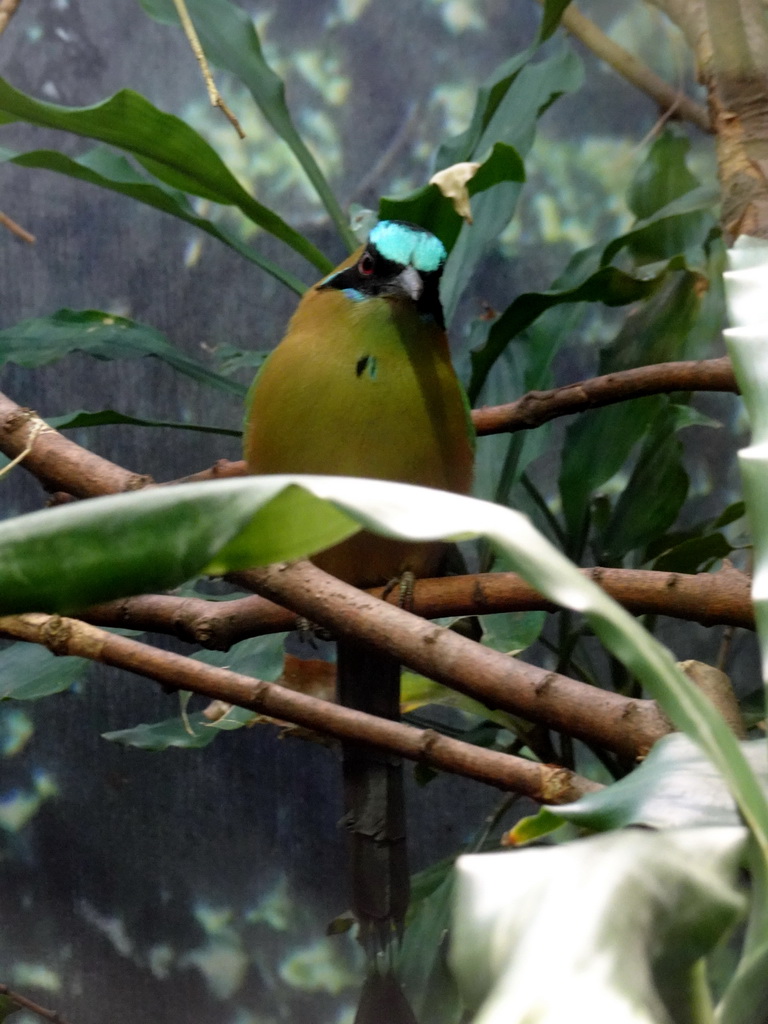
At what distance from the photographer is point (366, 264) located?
1.09m

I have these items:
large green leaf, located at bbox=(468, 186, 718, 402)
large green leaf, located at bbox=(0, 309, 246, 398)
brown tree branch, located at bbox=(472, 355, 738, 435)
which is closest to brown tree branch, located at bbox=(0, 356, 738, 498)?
brown tree branch, located at bbox=(472, 355, 738, 435)

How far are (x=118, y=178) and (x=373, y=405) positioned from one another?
53cm

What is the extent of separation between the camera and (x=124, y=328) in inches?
51.5

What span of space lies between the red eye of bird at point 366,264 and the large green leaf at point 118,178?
268mm

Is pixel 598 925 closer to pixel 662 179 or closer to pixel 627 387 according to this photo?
pixel 627 387

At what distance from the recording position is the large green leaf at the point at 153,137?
3.57 feet

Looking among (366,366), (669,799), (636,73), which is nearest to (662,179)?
(636,73)

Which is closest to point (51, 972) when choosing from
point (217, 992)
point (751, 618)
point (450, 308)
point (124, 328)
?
point (217, 992)

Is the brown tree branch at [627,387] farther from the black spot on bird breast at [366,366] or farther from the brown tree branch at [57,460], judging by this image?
the brown tree branch at [57,460]

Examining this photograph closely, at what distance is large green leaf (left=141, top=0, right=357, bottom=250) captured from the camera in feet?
4.43

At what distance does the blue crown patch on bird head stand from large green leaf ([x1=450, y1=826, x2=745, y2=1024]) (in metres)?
0.83

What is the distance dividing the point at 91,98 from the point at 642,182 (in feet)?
3.04

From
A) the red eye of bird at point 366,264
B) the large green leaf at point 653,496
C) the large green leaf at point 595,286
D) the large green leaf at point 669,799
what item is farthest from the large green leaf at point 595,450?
the large green leaf at point 669,799

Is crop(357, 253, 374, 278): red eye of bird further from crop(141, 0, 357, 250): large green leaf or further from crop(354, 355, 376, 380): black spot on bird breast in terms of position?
crop(141, 0, 357, 250): large green leaf
